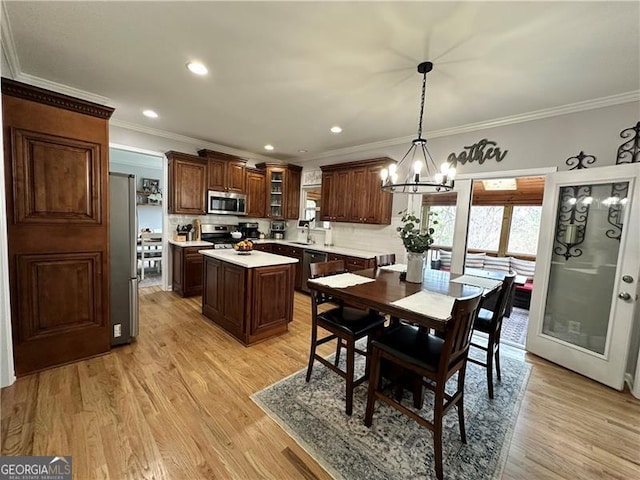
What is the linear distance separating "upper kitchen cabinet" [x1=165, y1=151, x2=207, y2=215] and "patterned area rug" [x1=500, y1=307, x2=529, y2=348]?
17.0ft

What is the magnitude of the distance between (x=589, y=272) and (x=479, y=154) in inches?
71.0

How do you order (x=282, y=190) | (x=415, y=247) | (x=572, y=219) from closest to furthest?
1. (x=415, y=247)
2. (x=572, y=219)
3. (x=282, y=190)

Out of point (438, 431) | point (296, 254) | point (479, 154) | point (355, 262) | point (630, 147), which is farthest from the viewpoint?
point (296, 254)

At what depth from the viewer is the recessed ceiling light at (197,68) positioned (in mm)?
2344

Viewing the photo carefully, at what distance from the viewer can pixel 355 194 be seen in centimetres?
462

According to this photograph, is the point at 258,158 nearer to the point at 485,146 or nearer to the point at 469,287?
the point at 485,146

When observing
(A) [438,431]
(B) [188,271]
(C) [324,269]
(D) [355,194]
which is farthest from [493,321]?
(B) [188,271]

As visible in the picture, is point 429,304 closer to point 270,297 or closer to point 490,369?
point 490,369

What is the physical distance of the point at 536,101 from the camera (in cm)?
275

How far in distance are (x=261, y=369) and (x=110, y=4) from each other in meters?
2.99

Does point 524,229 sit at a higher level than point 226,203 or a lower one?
lower

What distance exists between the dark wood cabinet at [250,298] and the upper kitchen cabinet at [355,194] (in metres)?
1.89

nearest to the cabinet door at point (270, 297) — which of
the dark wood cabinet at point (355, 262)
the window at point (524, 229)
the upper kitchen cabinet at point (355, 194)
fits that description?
the dark wood cabinet at point (355, 262)

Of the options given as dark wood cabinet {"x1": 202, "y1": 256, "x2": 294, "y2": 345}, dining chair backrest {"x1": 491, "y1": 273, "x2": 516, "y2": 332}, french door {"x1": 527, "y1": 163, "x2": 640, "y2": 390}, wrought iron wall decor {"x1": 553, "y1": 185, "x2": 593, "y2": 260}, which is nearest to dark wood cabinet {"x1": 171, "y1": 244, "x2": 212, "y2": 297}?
dark wood cabinet {"x1": 202, "y1": 256, "x2": 294, "y2": 345}
